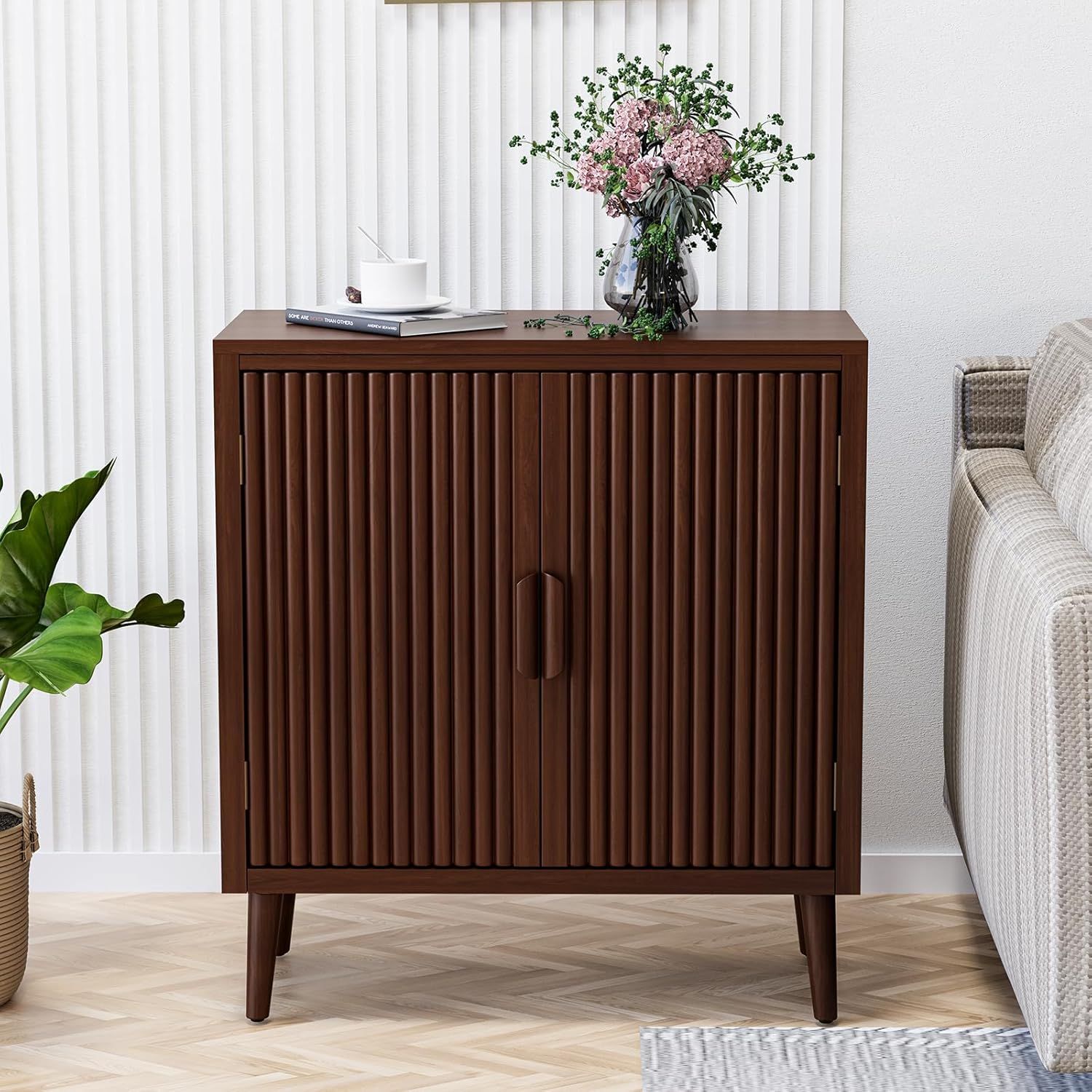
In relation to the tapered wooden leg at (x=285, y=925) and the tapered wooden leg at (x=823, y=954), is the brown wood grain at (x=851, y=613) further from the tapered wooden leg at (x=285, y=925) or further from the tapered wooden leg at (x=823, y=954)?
the tapered wooden leg at (x=285, y=925)

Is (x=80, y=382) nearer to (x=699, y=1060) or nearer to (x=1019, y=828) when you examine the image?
(x=699, y=1060)

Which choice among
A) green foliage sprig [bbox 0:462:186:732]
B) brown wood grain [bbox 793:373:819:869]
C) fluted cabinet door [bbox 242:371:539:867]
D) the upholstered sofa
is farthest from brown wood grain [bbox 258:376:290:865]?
the upholstered sofa

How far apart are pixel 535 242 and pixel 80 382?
31.3 inches

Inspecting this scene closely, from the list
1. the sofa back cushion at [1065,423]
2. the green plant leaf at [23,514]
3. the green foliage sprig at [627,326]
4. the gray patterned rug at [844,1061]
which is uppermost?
the green foliage sprig at [627,326]

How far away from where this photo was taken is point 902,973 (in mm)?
2293

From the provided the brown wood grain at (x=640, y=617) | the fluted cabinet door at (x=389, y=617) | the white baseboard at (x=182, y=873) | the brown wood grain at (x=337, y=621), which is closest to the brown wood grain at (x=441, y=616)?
the fluted cabinet door at (x=389, y=617)

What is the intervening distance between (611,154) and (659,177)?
2.9 inches

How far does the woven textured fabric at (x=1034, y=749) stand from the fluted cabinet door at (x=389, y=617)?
596 millimetres

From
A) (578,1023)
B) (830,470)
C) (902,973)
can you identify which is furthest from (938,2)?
(578,1023)

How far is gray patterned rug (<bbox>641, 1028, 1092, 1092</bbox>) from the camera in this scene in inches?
76.9

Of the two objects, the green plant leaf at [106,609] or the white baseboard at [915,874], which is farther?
the white baseboard at [915,874]

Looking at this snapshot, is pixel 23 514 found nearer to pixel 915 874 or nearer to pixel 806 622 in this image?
pixel 806 622

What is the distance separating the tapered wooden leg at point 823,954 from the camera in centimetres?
211

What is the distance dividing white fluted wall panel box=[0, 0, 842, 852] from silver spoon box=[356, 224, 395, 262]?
0.08 feet
